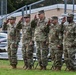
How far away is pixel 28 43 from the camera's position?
15125 millimetres

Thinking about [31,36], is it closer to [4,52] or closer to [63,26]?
[63,26]

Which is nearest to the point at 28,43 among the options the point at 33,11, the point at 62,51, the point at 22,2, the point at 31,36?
the point at 31,36

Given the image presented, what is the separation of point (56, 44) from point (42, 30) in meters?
0.70

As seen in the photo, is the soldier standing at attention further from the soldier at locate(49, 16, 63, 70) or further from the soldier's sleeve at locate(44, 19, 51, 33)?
the soldier at locate(49, 16, 63, 70)

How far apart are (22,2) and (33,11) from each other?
2680 centimetres

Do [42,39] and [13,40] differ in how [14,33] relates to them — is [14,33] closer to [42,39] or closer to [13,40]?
[13,40]

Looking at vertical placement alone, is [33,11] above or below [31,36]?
above

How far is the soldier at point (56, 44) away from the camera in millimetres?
14688

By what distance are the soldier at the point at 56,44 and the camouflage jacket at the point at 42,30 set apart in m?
0.18

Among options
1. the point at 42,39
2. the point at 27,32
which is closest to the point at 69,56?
the point at 42,39

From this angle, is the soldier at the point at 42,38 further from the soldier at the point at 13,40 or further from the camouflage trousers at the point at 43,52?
the soldier at the point at 13,40

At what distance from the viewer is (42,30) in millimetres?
14898

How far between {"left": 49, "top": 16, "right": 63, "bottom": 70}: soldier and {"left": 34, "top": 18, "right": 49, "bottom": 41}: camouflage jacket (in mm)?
177

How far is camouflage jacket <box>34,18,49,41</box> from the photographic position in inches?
585
